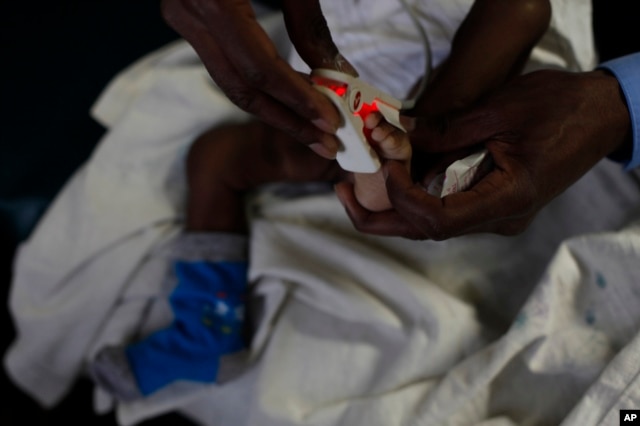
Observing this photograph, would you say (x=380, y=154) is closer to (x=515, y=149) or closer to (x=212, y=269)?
(x=515, y=149)

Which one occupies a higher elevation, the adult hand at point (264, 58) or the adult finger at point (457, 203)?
the adult hand at point (264, 58)

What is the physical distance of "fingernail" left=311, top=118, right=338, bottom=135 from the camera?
448mm

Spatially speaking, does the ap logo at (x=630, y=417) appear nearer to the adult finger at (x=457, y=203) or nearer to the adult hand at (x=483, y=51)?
the adult finger at (x=457, y=203)

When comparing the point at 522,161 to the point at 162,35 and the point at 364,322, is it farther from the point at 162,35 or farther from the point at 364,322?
the point at 162,35

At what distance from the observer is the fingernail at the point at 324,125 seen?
1.47 ft

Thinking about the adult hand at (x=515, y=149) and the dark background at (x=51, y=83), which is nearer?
the adult hand at (x=515, y=149)

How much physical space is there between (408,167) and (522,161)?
10 cm

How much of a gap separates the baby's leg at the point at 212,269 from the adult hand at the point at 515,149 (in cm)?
25

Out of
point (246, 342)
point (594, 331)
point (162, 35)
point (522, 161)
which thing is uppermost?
point (522, 161)

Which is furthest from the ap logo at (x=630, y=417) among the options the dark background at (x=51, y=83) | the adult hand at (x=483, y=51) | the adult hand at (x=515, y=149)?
the dark background at (x=51, y=83)

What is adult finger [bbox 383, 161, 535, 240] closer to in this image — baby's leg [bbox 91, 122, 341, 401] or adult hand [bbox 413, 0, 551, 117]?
adult hand [bbox 413, 0, 551, 117]

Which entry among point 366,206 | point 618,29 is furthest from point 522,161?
point 618,29

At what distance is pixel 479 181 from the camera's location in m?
0.53

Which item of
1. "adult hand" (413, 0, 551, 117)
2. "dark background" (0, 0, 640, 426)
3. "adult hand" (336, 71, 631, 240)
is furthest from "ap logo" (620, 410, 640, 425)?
"dark background" (0, 0, 640, 426)
